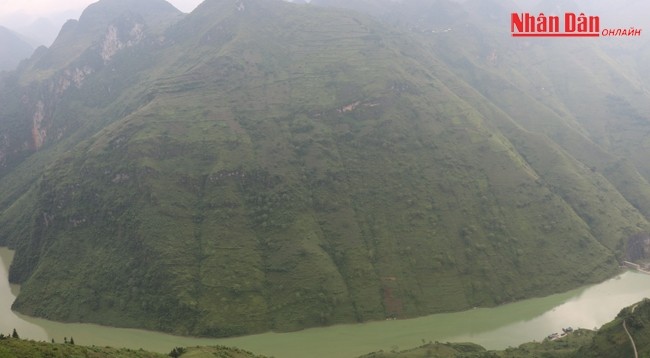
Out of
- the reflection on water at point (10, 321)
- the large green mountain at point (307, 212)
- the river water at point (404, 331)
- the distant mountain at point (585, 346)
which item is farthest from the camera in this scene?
the large green mountain at point (307, 212)

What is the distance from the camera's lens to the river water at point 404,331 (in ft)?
294

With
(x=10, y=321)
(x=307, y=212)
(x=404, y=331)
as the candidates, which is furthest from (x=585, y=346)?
(x=10, y=321)

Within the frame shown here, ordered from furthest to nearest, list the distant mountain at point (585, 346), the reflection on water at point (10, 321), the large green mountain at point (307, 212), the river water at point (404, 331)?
the large green mountain at point (307, 212), the reflection on water at point (10, 321), the river water at point (404, 331), the distant mountain at point (585, 346)

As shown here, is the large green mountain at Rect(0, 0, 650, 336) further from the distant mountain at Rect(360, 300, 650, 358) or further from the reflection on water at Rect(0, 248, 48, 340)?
the distant mountain at Rect(360, 300, 650, 358)

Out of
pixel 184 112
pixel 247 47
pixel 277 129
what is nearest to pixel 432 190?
pixel 277 129

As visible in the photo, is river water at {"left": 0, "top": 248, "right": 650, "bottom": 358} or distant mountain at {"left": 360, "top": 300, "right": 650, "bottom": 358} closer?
distant mountain at {"left": 360, "top": 300, "right": 650, "bottom": 358}

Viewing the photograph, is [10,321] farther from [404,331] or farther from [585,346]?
[585,346]

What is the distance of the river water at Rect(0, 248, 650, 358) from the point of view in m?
89.7

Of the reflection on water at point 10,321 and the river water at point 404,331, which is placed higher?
the reflection on water at point 10,321

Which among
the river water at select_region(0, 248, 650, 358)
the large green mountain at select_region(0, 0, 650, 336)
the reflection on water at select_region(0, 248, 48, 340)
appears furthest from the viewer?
the large green mountain at select_region(0, 0, 650, 336)

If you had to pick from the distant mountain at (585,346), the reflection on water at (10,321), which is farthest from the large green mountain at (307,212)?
the distant mountain at (585,346)

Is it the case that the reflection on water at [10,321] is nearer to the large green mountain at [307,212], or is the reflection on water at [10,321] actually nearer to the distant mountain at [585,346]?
the large green mountain at [307,212]

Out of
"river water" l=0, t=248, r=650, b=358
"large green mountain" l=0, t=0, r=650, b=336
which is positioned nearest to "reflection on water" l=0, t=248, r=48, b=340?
"river water" l=0, t=248, r=650, b=358

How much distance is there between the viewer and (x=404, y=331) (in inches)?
3706
